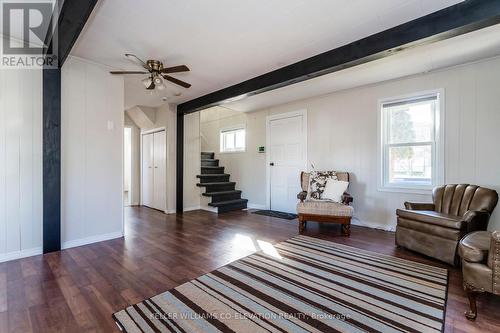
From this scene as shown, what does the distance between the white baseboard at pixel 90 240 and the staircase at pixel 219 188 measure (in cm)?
210

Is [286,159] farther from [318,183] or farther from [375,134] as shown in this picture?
[375,134]

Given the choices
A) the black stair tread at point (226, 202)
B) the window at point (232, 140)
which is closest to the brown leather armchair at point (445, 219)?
the black stair tread at point (226, 202)

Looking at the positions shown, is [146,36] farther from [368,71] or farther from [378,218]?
[378,218]

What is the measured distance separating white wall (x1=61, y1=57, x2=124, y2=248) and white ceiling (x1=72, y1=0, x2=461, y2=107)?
11.8 inches

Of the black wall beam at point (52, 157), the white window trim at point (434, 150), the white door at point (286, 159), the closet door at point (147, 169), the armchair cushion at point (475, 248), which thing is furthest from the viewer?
the closet door at point (147, 169)

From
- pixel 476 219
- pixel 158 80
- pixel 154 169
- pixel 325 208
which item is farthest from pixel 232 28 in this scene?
pixel 154 169

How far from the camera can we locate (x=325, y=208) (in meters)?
3.55

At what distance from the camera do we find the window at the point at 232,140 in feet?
20.0

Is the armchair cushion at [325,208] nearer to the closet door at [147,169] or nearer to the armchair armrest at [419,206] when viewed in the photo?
the armchair armrest at [419,206]

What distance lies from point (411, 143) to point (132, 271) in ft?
13.7

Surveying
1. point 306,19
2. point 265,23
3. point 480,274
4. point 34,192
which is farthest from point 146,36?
point 480,274

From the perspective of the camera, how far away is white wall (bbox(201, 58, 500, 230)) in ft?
9.93

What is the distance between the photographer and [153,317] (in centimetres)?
162

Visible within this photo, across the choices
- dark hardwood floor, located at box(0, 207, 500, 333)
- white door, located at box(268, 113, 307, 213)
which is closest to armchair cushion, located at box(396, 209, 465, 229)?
dark hardwood floor, located at box(0, 207, 500, 333)
